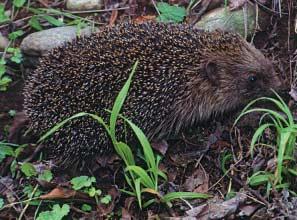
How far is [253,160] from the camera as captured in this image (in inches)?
194

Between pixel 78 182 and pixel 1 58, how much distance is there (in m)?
1.98

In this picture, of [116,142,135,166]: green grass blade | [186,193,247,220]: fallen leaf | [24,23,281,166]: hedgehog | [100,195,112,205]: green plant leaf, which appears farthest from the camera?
[24,23,281,166]: hedgehog

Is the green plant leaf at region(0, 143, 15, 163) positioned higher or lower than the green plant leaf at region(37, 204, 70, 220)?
higher

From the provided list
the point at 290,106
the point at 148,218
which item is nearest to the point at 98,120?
the point at 148,218

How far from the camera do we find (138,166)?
4891 mm

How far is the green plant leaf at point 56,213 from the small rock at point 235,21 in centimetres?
231

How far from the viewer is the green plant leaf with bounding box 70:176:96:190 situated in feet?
16.4

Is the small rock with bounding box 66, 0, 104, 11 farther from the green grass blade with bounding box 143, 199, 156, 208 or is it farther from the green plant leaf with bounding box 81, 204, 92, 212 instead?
the green grass blade with bounding box 143, 199, 156, 208

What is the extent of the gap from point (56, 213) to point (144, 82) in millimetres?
1256

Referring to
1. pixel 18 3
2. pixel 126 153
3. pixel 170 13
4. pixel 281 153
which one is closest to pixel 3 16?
pixel 18 3

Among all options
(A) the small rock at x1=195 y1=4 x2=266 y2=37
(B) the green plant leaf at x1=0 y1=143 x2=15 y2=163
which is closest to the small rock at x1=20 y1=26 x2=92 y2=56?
(B) the green plant leaf at x1=0 y1=143 x2=15 y2=163

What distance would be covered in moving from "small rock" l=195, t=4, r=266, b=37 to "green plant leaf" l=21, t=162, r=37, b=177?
217 cm

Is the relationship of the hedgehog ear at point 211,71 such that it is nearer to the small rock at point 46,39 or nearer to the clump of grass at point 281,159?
the clump of grass at point 281,159

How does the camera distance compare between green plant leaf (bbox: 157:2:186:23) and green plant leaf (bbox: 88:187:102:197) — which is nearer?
green plant leaf (bbox: 88:187:102:197)
